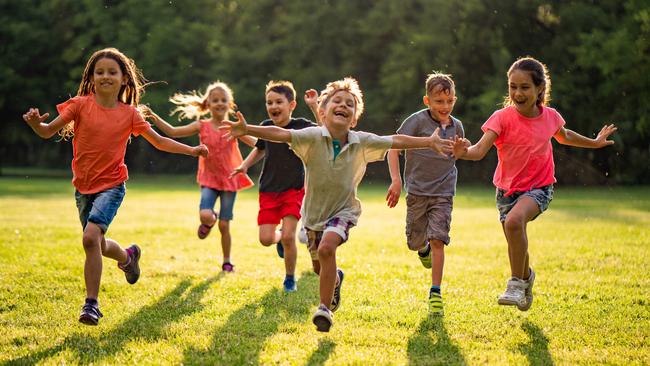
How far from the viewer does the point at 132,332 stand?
5.36 meters

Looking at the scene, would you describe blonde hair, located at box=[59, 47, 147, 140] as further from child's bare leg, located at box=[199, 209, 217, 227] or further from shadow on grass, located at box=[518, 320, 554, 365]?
shadow on grass, located at box=[518, 320, 554, 365]

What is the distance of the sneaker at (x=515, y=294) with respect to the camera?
5703mm

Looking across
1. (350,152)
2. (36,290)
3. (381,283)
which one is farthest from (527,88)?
(36,290)

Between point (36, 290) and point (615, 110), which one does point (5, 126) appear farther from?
point (36, 290)

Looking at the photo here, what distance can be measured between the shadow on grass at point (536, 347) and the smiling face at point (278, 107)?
350 cm

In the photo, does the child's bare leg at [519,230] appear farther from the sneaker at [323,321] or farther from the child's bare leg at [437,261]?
the sneaker at [323,321]

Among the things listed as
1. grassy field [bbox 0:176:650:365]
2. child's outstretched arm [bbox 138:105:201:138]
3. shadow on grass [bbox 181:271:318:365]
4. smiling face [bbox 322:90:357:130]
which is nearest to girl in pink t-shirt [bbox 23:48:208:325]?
child's outstretched arm [bbox 138:105:201:138]

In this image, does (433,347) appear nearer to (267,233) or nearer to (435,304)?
(435,304)

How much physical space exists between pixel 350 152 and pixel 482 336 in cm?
162

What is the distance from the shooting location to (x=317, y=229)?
5820mm

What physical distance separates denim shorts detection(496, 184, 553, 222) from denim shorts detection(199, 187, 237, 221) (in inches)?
142

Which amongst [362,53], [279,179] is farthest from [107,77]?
[362,53]

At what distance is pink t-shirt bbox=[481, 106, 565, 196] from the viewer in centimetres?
605

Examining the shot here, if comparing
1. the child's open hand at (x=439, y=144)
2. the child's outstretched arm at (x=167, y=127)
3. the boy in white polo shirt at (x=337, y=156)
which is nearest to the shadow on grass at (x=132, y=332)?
the boy in white polo shirt at (x=337, y=156)
